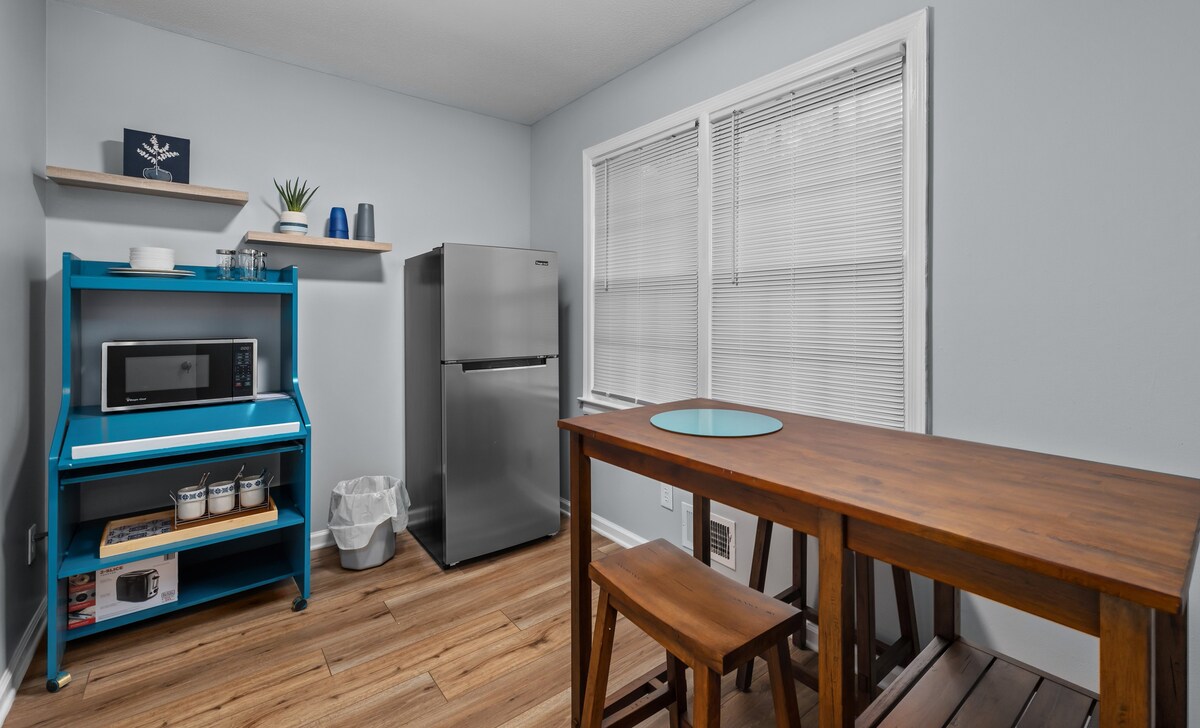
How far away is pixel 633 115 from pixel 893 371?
1857 mm

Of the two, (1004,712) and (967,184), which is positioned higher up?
(967,184)

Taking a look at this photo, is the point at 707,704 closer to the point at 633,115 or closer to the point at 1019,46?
the point at 1019,46

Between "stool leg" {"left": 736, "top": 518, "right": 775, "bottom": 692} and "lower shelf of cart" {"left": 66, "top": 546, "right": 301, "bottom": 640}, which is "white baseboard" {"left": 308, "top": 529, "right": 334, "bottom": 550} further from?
"stool leg" {"left": 736, "top": 518, "right": 775, "bottom": 692}

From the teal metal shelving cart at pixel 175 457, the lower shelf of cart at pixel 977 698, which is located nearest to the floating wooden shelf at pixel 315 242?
the teal metal shelving cart at pixel 175 457

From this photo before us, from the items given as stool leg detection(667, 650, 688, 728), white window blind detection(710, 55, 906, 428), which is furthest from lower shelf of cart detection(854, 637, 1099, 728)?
white window blind detection(710, 55, 906, 428)

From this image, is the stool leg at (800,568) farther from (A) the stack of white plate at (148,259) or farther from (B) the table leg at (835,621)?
(A) the stack of white plate at (148,259)

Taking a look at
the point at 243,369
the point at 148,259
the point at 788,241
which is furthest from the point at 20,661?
the point at 788,241

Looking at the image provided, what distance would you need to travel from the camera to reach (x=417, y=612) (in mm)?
2295

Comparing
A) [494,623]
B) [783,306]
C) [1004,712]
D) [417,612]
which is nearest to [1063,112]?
[783,306]

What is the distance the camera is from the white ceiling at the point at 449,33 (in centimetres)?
225

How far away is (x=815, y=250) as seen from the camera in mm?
2045

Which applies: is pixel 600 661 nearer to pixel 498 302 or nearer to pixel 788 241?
pixel 788 241

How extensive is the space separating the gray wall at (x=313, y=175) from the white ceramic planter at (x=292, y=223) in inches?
5.5

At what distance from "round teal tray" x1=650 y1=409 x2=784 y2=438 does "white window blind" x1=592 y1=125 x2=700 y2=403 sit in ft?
2.91
